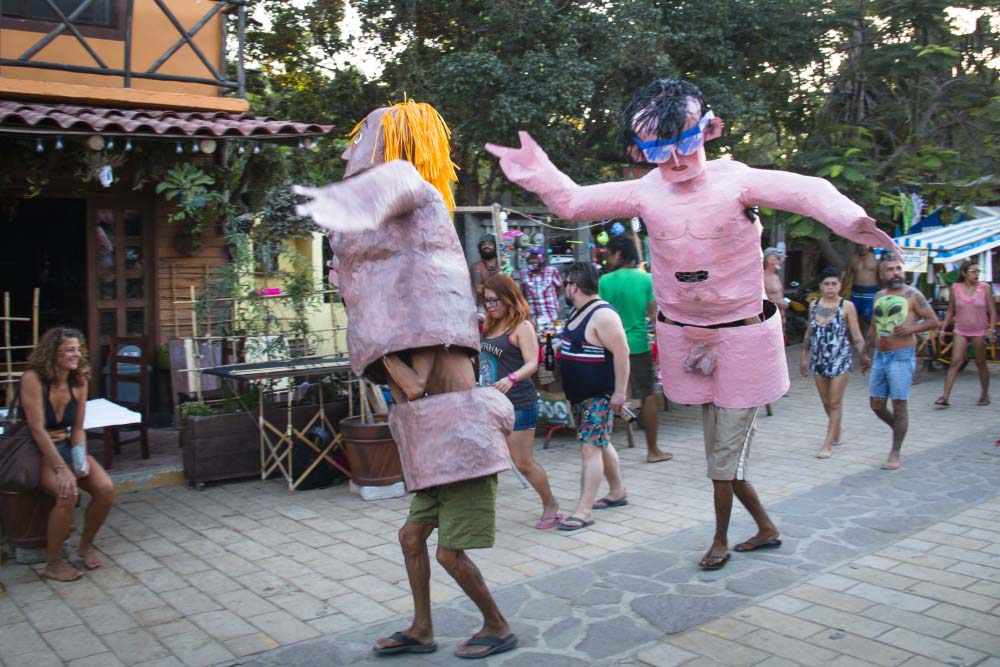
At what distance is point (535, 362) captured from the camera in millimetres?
5516

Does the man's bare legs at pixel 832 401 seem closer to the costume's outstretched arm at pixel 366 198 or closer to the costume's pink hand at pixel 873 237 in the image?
the costume's pink hand at pixel 873 237

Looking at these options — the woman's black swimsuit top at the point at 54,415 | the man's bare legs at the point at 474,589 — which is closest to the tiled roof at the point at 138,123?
the woman's black swimsuit top at the point at 54,415

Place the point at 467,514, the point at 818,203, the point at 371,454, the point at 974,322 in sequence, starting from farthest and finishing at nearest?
the point at 974,322 < the point at 371,454 < the point at 818,203 < the point at 467,514

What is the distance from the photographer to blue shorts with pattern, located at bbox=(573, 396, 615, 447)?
561 cm

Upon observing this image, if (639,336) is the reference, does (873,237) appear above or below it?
above

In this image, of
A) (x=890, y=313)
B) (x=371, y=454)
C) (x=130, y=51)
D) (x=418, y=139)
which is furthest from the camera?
(x=130, y=51)

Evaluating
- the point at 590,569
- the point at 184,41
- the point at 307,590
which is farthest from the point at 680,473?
the point at 184,41

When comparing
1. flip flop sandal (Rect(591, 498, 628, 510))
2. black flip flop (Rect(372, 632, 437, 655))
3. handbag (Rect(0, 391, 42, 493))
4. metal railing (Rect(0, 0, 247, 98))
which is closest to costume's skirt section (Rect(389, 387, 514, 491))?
black flip flop (Rect(372, 632, 437, 655))

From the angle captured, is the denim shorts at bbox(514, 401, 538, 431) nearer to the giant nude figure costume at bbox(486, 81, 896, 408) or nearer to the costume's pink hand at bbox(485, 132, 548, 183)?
the giant nude figure costume at bbox(486, 81, 896, 408)

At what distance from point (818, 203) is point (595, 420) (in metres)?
2.08

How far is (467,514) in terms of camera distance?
3590 mm

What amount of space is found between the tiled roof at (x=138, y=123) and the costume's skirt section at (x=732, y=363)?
4.24 metres

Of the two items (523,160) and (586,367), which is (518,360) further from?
(523,160)

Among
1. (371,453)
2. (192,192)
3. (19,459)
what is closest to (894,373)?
(371,453)
